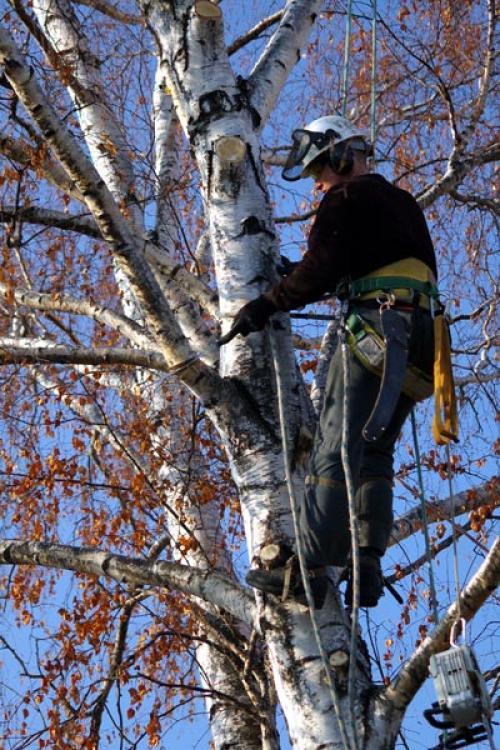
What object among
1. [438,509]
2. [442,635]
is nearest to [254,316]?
[442,635]

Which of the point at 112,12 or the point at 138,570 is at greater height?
the point at 112,12

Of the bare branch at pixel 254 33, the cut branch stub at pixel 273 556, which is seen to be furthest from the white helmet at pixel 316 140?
the bare branch at pixel 254 33

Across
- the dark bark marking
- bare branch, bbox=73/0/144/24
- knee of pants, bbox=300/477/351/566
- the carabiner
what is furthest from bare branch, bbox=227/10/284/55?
the carabiner

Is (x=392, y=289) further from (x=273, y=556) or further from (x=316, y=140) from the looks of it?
(x=273, y=556)

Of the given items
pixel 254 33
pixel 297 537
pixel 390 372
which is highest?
pixel 254 33

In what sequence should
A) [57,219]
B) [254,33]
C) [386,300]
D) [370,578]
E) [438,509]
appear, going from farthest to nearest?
1. [254,33]
2. [438,509]
3. [57,219]
4. [386,300]
5. [370,578]

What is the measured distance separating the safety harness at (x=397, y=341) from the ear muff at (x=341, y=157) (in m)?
0.49

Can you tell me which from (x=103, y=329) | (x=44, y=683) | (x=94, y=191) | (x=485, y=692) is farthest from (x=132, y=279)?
(x=103, y=329)

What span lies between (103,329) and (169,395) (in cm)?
180

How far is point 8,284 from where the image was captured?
21.1 ft

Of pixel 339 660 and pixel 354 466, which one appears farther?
pixel 354 466

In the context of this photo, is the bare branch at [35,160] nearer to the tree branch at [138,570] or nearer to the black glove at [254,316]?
the black glove at [254,316]

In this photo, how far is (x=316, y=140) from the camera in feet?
15.8

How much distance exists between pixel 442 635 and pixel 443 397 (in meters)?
0.95
